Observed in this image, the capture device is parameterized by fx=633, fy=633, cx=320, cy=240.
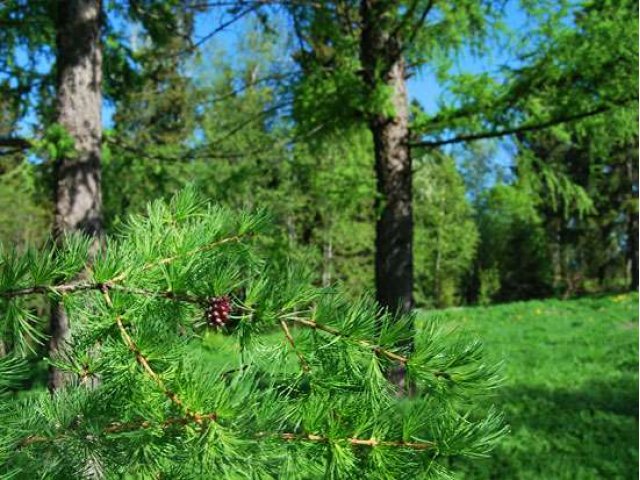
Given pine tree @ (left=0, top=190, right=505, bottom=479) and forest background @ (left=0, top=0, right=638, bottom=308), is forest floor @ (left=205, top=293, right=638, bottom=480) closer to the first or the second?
pine tree @ (left=0, top=190, right=505, bottom=479)

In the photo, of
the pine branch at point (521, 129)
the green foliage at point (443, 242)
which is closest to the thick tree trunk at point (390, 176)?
the pine branch at point (521, 129)

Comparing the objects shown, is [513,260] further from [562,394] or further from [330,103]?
[330,103]

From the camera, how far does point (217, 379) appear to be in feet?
3.46

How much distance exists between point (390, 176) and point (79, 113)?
3473 millimetres

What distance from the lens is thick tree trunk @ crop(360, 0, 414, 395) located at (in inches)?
281

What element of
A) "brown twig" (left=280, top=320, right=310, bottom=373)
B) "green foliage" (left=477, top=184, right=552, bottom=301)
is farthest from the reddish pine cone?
"green foliage" (left=477, top=184, right=552, bottom=301)

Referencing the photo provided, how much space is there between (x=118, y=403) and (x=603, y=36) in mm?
6059

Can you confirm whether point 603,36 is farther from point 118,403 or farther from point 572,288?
point 572,288

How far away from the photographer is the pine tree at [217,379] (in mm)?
1029

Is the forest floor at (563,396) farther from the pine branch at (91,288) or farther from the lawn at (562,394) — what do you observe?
the pine branch at (91,288)

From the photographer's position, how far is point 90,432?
1.06 metres

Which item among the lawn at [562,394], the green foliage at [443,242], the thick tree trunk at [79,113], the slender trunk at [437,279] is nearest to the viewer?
the thick tree trunk at [79,113]

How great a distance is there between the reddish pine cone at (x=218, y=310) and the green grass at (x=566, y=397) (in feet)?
1.31

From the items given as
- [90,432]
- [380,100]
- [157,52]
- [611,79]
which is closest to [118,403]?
[90,432]
